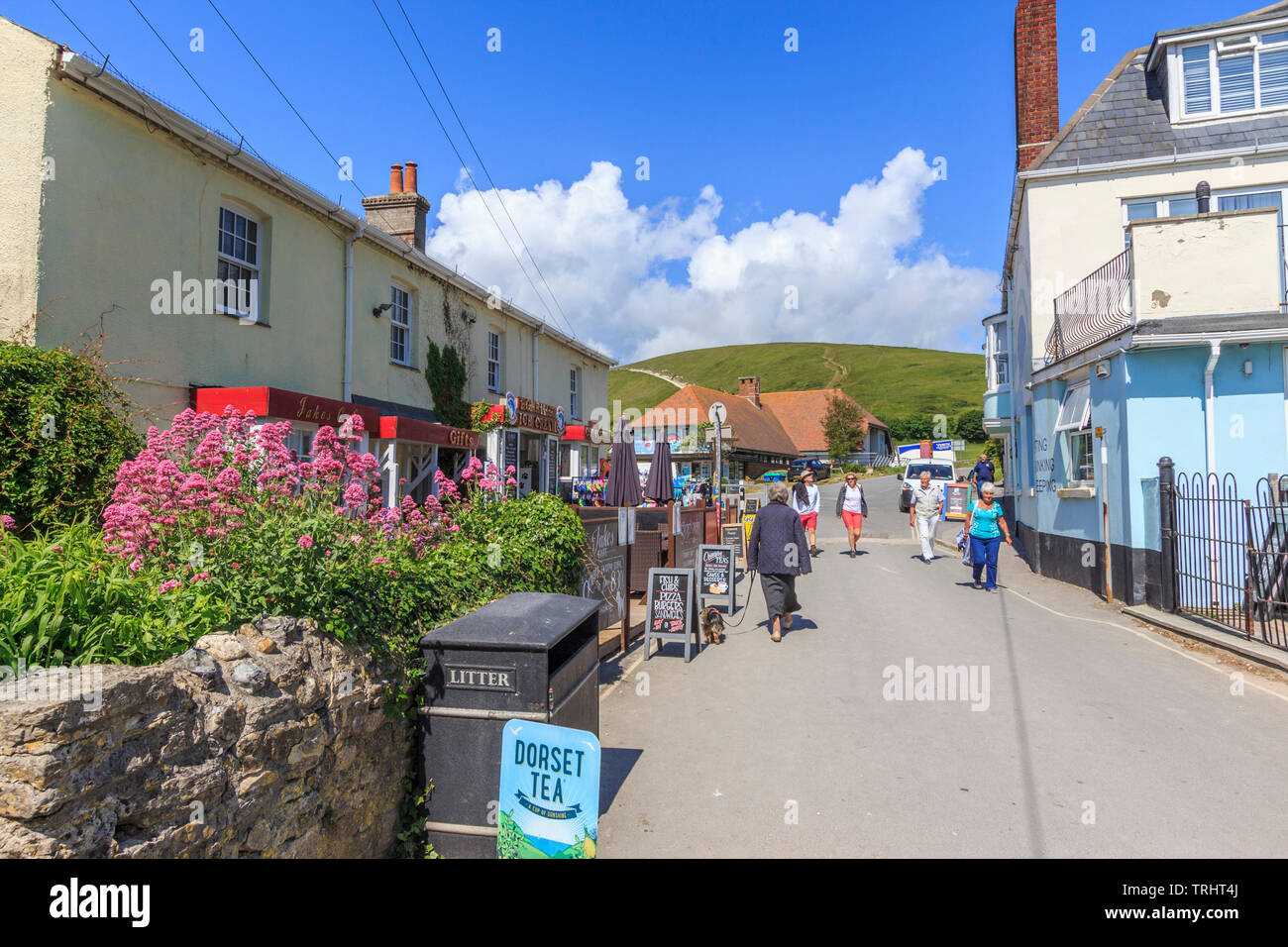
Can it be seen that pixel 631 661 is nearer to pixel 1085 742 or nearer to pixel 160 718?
pixel 1085 742

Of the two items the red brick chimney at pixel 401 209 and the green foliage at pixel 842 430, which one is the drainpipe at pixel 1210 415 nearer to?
the red brick chimney at pixel 401 209

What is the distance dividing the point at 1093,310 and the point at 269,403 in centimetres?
1319

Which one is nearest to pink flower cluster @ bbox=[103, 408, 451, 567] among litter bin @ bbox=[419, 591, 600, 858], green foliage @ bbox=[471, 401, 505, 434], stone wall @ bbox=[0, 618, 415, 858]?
stone wall @ bbox=[0, 618, 415, 858]

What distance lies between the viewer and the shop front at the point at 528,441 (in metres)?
17.7

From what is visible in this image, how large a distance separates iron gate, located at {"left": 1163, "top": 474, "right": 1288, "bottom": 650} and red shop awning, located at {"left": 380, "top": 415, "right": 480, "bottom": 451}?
11.7 m

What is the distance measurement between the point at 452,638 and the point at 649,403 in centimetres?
12534

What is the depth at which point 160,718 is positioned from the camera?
2311mm

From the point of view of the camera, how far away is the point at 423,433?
45.6 feet

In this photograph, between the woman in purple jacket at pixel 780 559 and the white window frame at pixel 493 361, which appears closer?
the woman in purple jacket at pixel 780 559

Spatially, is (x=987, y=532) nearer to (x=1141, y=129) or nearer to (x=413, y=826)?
(x=1141, y=129)

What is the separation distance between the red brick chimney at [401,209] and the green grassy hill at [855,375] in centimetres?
10645

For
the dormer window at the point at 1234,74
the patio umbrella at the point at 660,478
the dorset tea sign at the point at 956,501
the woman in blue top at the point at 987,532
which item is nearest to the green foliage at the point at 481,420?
the patio umbrella at the point at 660,478
